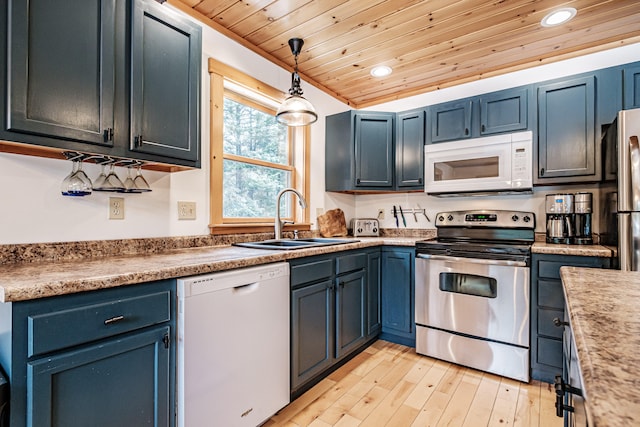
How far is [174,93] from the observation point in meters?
1.66

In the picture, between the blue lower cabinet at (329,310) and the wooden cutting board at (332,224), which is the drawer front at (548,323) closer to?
the blue lower cabinet at (329,310)

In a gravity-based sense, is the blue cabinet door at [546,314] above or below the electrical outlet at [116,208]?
below

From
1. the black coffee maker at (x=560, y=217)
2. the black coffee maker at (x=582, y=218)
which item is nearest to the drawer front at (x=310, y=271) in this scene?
the black coffee maker at (x=560, y=217)

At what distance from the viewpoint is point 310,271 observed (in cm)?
200

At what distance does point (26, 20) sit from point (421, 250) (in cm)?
254

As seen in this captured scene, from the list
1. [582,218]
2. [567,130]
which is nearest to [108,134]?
[567,130]

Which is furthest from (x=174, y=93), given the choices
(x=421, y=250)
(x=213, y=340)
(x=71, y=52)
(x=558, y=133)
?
(x=558, y=133)

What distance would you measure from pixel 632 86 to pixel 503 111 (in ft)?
2.46

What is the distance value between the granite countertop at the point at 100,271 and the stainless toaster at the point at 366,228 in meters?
1.53

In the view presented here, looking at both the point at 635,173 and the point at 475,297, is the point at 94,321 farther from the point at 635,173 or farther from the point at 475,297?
the point at 635,173

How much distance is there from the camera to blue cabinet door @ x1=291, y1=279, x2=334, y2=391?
6.16 feet

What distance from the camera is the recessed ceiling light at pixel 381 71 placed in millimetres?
2840

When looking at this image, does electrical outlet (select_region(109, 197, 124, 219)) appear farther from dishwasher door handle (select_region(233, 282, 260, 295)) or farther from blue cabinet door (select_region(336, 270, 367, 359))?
blue cabinet door (select_region(336, 270, 367, 359))

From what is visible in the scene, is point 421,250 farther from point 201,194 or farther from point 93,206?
point 93,206
